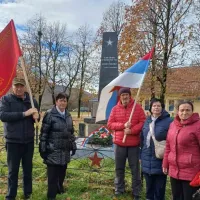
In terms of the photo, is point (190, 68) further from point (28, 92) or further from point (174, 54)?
point (28, 92)

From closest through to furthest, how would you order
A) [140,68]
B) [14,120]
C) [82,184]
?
1. [14,120]
2. [140,68]
3. [82,184]

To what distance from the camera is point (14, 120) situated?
371 centimetres

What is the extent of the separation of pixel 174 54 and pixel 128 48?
2706 mm

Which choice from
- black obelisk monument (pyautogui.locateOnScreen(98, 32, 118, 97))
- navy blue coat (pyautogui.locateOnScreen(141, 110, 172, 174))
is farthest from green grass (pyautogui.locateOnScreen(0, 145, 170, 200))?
black obelisk monument (pyautogui.locateOnScreen(98, 32, 118, 97))

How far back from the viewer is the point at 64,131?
→ 3.88m

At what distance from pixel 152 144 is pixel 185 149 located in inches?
24.6

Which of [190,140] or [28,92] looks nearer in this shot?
[190,140]

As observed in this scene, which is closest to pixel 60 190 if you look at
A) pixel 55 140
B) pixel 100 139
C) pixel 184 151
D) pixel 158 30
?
pixel 55 140

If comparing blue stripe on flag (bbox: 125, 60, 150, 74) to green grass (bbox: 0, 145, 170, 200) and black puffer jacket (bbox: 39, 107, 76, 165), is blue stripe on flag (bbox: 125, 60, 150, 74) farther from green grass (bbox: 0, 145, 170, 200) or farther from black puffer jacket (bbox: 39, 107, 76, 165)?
green grass (bbox: 0, 145, 170, 200)

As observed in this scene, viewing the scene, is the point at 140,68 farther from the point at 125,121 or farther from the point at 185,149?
the point at 185,149

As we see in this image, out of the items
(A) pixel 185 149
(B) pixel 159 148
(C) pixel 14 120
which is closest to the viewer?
(A) pixel 185 149

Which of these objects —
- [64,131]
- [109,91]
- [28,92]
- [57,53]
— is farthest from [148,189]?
[57,53]

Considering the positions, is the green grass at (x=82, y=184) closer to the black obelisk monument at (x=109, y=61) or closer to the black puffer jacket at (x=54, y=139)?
the black puffer jacket at (x=54, y=139)

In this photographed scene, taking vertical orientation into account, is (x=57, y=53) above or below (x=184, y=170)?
above
